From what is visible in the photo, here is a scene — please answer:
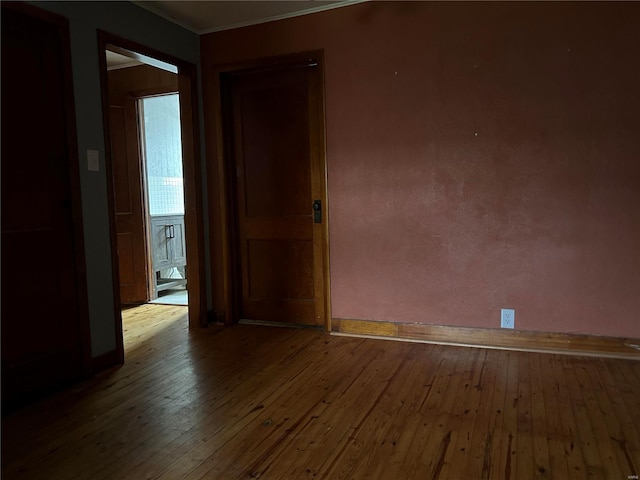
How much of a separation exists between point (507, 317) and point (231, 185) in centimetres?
237

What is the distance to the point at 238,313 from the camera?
3963 millimetres

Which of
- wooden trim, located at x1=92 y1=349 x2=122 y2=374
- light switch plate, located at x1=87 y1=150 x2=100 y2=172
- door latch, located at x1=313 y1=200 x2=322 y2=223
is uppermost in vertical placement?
light switch plate, located at x1=87 y1=150 x2=100 y2=172

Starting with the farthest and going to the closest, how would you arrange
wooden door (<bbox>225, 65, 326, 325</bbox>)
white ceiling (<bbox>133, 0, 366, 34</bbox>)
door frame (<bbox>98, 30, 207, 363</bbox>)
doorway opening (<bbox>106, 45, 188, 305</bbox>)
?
doorway opening (<bbox>106, 45, 188, 305</bbox>) < door frame (<bbox>98, 30, 207, 363</bbox>) < wooden door (<bbox>225, 65, 326, 325</bbox>) < white ceiling (<bbox>133, 0, 366, 34</bbox>)

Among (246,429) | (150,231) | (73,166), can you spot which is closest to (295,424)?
(246,429)

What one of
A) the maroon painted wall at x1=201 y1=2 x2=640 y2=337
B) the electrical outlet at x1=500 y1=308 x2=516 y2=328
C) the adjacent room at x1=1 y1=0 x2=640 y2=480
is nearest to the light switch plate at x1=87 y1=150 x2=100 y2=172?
the adjacent room at x1=1 y1=0 x2=640 y2=480

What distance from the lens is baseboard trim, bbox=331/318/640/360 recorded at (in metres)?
2.84

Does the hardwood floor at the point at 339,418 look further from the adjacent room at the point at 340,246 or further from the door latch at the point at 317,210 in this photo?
the door latch at the point at 317,210

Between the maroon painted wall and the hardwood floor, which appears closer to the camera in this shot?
the hardwood floor

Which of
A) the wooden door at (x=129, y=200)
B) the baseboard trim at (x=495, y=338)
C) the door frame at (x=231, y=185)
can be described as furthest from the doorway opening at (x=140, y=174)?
the baseboard trim at (x=495, y=338)

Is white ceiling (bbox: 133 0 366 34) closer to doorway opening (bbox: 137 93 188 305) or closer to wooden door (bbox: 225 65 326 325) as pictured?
wooden door (bbox: 225 65 326 325)

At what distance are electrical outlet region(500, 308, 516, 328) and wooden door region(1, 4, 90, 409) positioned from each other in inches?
104

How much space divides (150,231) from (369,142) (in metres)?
2.73

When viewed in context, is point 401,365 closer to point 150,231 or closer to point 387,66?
point 387,66

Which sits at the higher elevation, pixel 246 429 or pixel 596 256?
pixel 596 256
